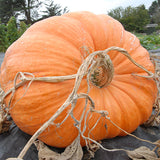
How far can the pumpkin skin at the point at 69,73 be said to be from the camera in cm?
96

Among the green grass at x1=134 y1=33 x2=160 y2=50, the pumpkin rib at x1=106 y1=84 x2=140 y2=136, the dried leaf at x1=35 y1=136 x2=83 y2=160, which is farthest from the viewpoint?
the green grass at x1=134 y1=33 x2=160 y2=50

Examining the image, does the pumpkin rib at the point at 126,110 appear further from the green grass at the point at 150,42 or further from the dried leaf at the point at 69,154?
the green grass at the point at 150,42

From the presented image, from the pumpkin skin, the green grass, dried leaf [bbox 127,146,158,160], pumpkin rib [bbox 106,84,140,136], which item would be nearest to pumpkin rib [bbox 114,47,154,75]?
the pumpkin skin

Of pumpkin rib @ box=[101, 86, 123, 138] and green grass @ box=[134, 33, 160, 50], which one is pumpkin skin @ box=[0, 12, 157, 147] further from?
green grass @ box=[134, 33, 160, 50]

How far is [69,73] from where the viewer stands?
1006 millimetres

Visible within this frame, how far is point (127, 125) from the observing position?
1.15 meters

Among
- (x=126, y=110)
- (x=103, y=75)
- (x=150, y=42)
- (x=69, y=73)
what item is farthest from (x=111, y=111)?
(x=150, y=42)

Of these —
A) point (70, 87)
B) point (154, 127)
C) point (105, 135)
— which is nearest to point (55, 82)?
point (70, 87)

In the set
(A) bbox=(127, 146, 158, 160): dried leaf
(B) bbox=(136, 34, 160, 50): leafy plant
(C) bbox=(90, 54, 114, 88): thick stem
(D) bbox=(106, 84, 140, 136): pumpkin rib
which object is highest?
(C) bbox=(90, 54, 114, 88): thick stem

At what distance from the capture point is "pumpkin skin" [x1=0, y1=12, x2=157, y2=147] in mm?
964

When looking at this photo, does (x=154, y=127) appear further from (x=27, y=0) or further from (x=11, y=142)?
(x=27, y=0)

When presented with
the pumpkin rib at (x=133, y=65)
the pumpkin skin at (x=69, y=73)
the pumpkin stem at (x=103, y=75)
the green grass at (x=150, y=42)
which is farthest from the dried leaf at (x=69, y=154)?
the green grass at (x=150, y=42)

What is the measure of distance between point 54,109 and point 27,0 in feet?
87.7

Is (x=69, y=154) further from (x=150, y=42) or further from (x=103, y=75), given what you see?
(x=150, y=42)
